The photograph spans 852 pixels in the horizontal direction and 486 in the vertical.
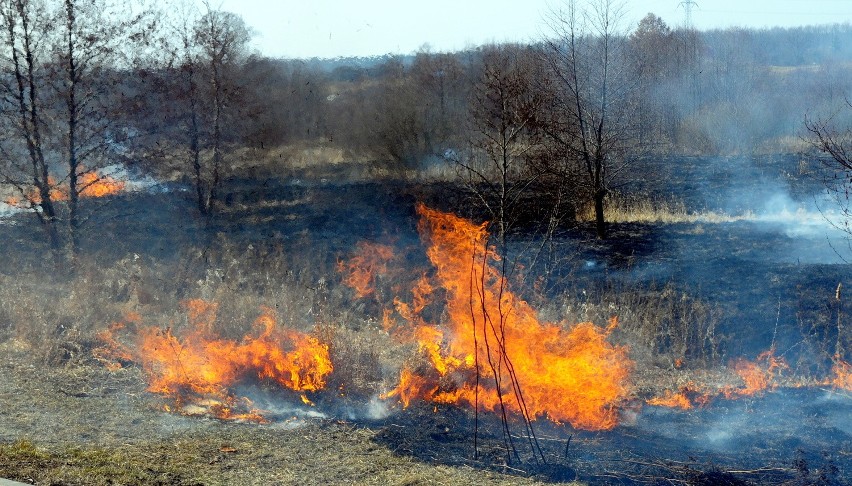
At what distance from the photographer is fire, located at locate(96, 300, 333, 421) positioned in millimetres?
6973

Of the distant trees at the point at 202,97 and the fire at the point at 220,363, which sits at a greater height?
the distant trees at the point at 202,97

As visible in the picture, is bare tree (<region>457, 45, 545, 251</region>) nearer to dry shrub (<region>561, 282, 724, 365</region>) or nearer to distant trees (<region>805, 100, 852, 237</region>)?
dry shrub (<region>561, 282, 724, 365</region>)

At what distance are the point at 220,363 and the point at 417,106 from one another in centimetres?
1672

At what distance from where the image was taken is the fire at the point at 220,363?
22.9ft

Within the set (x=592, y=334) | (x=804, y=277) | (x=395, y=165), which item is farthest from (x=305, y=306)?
(x=395, y=165)

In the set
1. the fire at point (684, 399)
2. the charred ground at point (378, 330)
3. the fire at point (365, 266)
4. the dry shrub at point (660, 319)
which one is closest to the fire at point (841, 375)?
the charred ground at point (378, 330)

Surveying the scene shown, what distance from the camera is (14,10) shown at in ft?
44.0

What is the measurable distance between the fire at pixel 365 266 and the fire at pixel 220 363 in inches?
186

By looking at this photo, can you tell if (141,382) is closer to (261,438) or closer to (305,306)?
(261,438)

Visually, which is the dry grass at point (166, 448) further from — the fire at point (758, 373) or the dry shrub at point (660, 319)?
the dry shrub at point (660, 319)

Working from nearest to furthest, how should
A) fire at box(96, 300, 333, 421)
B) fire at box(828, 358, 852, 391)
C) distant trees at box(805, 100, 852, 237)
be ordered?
fire at box(96, 300, 333, 421) < fire at box(828, 358, 852, 391) < distant trees at box(805, 100, 852, 237)

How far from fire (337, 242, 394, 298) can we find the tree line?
8.01ft

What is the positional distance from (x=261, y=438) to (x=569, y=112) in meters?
11.3

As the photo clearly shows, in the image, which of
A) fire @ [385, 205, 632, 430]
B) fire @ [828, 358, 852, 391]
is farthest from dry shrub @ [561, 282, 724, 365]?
fire @ [385, 205, 632, 430]
